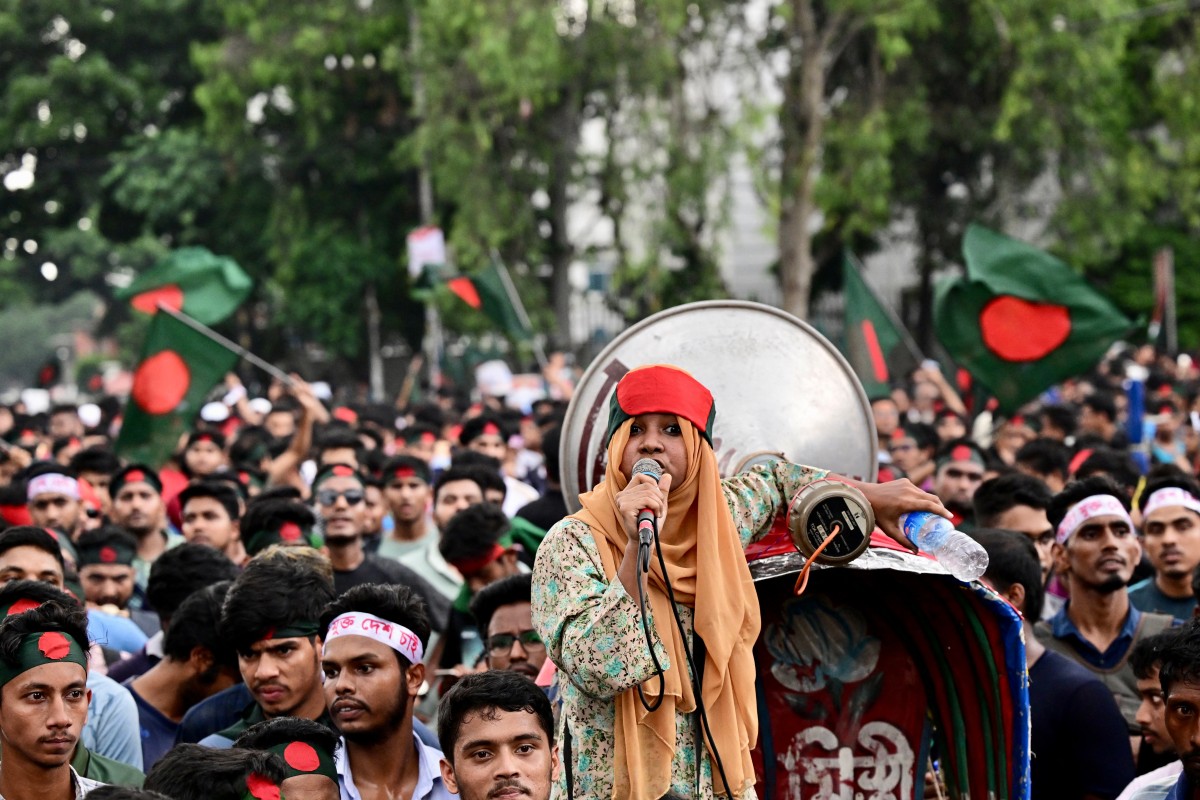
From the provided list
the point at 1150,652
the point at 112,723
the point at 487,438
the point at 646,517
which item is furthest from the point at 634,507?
the point at 487,438

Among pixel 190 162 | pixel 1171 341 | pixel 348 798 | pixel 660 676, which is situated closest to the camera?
pixel 660 676

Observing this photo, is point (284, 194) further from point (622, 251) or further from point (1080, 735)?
point (1080, 735)

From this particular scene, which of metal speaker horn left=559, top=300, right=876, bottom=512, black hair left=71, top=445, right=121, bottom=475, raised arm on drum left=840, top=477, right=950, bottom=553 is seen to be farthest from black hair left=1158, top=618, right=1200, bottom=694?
black hair left=71, top=445, right=121, bottom=475

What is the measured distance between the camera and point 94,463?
11.2 meters

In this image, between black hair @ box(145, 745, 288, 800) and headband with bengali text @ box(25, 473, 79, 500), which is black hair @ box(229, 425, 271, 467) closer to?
headband with bengali text @ box(25, 473, 79, 500)

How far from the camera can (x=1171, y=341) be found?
25438 millimetres

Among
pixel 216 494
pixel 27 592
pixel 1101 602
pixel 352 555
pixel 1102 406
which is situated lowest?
pixel 1101 602

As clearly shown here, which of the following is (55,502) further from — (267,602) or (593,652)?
(593,652)

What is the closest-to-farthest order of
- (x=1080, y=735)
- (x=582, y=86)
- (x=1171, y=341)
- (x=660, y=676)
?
(x=660, y=676)
(x=1080, y=735)
(x=1171, y=341)
(x=582, y=86)

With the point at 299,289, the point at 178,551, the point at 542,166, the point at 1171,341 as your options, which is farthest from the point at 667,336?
the point at 299,289

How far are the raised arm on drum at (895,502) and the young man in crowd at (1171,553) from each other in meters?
2.93

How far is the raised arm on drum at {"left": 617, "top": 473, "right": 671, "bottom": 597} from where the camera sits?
13.1 ft

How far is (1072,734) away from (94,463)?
292 inches

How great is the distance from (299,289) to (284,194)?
1718 millimetres
